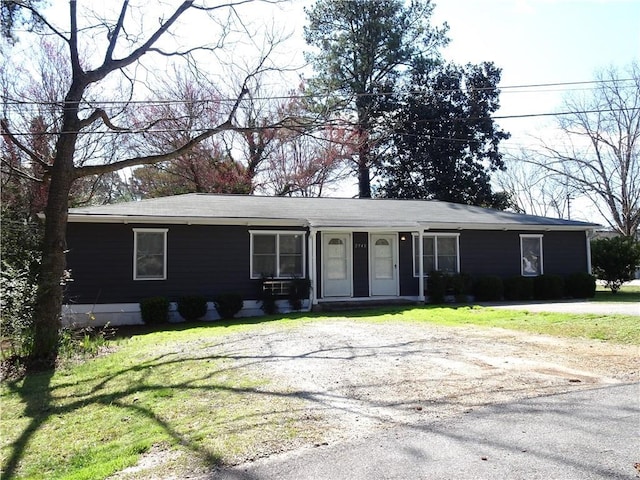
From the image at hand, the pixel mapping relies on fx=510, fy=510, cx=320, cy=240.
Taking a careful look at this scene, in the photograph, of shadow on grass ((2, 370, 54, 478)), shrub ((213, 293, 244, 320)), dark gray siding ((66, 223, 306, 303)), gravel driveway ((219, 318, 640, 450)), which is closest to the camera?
shadow on grass ((2, 370, 54, 478))

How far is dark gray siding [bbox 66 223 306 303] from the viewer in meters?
13.2

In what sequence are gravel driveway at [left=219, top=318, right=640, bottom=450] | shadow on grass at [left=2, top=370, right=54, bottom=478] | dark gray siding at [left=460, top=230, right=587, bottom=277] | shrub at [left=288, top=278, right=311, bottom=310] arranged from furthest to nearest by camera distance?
dark gray siding at [left=460, top=230, right=587, bottom=277] < shrub at [left=288, top=278, right=311, bottom=310] < gravel driveway at [left=219, top=318, right=640, bottom=450] < shadow on grass at [left=2, top=370, right=54, bottom=478]

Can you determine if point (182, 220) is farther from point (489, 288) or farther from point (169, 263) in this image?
point (489, 288)

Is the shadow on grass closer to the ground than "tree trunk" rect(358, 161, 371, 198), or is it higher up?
closer to the ground

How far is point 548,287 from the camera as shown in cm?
1630

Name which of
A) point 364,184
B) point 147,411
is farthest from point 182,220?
point 364,184

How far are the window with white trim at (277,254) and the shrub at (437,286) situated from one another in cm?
392

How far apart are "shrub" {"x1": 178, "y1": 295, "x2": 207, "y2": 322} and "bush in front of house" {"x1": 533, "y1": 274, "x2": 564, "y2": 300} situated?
1038 centimetres

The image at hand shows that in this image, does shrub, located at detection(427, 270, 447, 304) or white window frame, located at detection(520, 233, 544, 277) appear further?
white window frame, located at detection(520, 233, 544, 277)

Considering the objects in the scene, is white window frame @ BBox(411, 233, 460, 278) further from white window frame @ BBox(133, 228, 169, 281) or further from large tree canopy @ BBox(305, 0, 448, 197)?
large tree canopy @ BBox(305, 0, 448, 197)

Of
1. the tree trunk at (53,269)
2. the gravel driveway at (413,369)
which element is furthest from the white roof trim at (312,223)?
the gravel driveway at (413,369)

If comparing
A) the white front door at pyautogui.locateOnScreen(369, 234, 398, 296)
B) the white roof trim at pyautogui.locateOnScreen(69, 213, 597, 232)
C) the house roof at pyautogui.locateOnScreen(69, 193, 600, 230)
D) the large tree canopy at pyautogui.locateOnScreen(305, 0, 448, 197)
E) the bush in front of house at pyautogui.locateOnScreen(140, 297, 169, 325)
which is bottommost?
the bush in front of house at pyautogui.locateOnScreen(140, 297, 169, 325)

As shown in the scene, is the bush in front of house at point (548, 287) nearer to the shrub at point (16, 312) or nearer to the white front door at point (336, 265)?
the white front door at point (336, 265)

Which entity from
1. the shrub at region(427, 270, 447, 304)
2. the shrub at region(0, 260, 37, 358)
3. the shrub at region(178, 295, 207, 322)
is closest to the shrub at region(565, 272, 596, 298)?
the shrub at region(427, 270, 447, 304)
